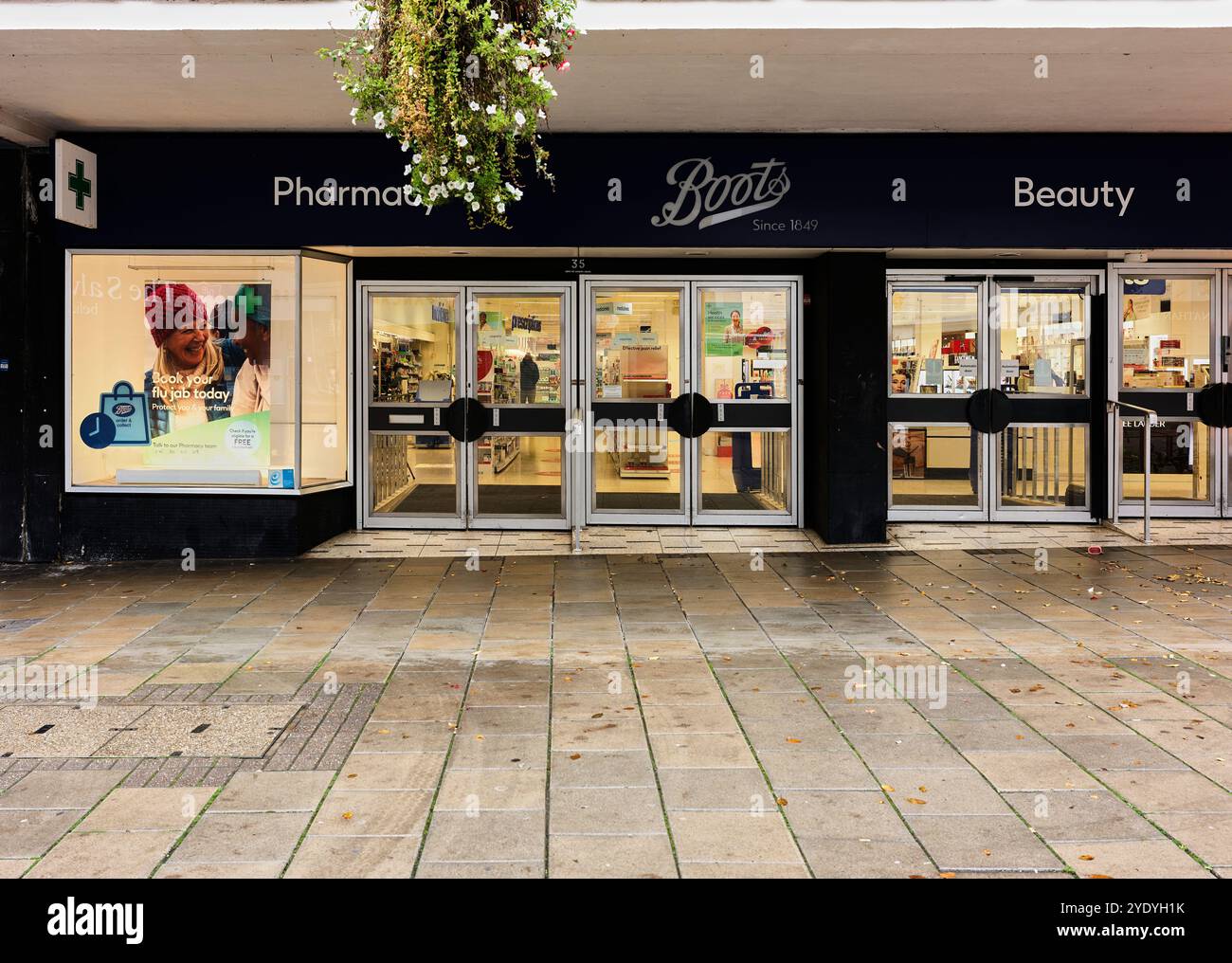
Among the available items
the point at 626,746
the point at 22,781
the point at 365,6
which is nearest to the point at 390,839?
the point at 626,746

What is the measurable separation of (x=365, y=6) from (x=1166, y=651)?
564cm

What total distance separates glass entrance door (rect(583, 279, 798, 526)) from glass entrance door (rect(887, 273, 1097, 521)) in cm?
117

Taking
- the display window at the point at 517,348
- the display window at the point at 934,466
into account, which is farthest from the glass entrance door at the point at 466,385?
the display window at the point at 934,466

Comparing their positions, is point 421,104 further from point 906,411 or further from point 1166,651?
point 906,411

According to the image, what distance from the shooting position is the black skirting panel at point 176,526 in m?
9.65

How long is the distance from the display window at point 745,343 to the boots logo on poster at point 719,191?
58.6 inches

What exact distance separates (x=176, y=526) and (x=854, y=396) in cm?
614

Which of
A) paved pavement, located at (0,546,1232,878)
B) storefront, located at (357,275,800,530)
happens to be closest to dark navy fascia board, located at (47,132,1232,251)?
storefront, located at (357,275,800,530)

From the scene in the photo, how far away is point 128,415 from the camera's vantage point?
32.5 feet

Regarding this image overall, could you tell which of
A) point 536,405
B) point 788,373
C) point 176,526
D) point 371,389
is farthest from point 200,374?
point 788,373

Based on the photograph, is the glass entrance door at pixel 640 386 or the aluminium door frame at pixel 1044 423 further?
the aluminium door frame at pixel 1044 423

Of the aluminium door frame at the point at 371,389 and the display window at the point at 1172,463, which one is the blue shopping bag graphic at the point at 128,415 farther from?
the display window at the point at 1172,463

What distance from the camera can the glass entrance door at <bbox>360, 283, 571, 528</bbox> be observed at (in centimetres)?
1098

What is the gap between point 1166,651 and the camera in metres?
6.33
